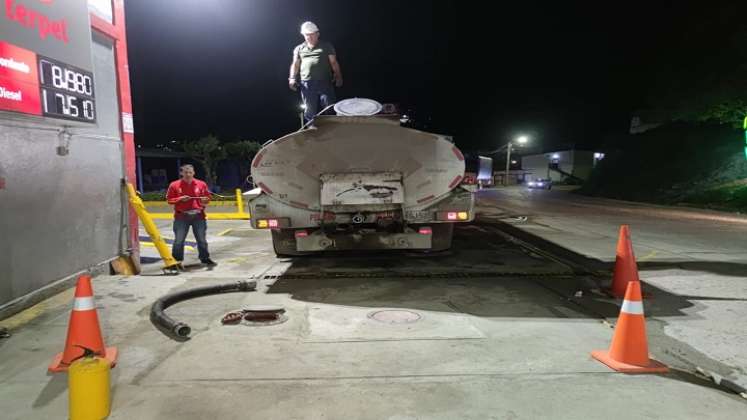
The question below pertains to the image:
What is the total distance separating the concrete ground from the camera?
2951 mm

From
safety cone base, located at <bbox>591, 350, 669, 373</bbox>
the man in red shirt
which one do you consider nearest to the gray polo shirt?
the man in red shirt

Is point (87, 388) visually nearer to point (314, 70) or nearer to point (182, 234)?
point (182, 234)

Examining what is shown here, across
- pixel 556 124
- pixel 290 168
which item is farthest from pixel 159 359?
pixel 556 124

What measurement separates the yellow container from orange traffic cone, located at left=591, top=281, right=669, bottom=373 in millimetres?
3586

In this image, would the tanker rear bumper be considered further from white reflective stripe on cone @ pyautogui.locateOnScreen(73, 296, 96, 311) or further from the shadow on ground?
white reflective stripe on cone @ pyautogui.locateOnScreen(73, 296, 96, 311)

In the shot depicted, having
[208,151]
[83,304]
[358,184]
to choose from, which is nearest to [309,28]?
[358,184]

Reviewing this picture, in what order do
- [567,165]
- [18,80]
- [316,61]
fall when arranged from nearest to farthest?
[18,80] → [316,61] → [567,165]

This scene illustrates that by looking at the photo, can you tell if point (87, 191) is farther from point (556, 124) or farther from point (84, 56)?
point (556, 124)

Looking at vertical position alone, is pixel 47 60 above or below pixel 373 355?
above

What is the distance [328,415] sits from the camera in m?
2.84

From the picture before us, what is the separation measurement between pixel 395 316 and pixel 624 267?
2938 mm

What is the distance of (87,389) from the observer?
2691 mm

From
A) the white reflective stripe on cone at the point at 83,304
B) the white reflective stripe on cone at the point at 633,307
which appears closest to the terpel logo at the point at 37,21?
the white reflective stripe on cone at the point at 83,304

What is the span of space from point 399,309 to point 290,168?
2.52 meters
